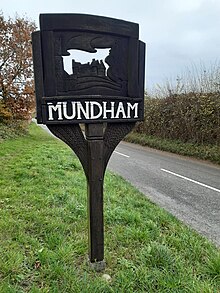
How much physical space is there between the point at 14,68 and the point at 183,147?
11.5 m

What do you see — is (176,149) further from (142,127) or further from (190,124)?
(142,127)

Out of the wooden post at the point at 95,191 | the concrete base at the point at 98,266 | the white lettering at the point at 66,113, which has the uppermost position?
the white lettering at the point at 66,113

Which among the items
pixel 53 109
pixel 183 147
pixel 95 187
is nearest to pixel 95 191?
pixel 95 187

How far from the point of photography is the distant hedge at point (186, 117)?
1158 centimetres

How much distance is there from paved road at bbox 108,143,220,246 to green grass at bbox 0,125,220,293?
1.66 ft

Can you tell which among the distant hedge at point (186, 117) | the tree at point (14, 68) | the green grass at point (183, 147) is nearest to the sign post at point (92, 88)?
the green grass at point (183, 147)

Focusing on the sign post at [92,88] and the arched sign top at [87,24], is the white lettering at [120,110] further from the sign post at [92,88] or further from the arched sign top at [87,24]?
the arched sign top at [87,24]

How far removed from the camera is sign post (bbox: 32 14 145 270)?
2346 mm

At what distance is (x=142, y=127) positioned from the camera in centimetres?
1773

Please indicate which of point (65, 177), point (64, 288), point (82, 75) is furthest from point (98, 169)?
point (65, 177)

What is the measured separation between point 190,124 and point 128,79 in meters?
10.8

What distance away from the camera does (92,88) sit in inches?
97.8

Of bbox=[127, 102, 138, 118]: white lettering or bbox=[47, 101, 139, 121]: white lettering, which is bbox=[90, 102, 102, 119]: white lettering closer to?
bbox=[47, 101, 139, 121]: white lettering

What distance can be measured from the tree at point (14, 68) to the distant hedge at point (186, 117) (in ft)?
25.6
